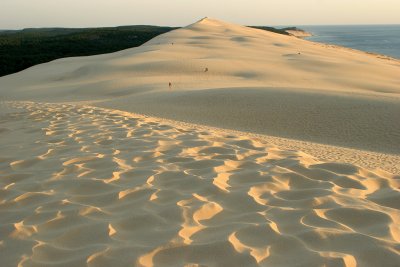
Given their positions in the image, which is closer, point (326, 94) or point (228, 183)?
point (228, 183)

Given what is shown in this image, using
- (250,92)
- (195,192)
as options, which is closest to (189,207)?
(195,192)

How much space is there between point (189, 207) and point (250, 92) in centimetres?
727

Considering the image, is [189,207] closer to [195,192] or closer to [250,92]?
[195,192]

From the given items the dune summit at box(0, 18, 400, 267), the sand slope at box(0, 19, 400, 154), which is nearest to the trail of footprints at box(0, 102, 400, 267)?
the dune summit at box(0, 18, 400, 267)

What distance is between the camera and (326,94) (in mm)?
9445

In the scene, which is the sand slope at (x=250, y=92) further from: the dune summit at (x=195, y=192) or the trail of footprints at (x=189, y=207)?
the trail of footprints at (x=189, y=207)

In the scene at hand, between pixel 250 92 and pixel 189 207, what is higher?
pixel 189 207

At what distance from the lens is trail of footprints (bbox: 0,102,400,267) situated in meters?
2.40

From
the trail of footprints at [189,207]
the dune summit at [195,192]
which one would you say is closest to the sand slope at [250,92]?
the dune summit at [195,192]

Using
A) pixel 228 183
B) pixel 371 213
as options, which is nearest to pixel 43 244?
pixel 228 183

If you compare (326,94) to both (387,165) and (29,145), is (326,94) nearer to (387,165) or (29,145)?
(387,165)

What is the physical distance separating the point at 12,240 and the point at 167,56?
2071 cm

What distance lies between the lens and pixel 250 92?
10039 mm

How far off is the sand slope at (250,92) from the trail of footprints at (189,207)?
2889 millimetres
